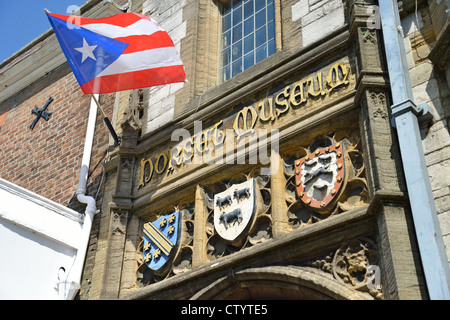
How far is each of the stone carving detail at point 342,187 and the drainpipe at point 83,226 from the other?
9.04 ft

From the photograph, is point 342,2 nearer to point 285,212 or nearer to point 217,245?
point 285,212

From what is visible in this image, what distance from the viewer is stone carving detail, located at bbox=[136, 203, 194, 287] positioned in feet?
22.9

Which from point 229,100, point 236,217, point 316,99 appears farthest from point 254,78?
point 236,217

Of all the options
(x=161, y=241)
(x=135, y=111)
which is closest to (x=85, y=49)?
(x=135, y=111)

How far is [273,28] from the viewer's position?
8203mm

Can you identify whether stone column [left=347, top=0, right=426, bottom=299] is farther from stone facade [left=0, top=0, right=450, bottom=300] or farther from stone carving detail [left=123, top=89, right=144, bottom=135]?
stone carving detail [left=123, top=89, right=144, bottom=135]

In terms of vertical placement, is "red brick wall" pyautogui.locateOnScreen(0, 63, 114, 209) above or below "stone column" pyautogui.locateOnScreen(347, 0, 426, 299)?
above

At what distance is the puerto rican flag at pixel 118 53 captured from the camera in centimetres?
799

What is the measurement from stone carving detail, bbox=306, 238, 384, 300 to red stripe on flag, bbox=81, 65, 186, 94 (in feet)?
10.4

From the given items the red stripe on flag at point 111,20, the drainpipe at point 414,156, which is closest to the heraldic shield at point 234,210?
the drainpipe at point 414,156

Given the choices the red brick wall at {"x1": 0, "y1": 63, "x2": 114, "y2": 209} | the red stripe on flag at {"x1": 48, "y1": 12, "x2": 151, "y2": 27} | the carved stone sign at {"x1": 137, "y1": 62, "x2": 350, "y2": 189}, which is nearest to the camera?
the carved stone sign at {"x1": 137, "y1": 62, "x2": 350, "y2": 189}

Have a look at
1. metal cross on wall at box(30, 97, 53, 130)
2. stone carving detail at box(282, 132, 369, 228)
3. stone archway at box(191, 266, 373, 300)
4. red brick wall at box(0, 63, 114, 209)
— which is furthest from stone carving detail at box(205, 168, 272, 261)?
metal cross on wall at box(30, 97, 53, 130)

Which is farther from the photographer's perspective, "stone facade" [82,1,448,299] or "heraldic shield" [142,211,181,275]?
"heraldic shield" [142,211,181,275]

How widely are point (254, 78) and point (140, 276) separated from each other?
252cm
